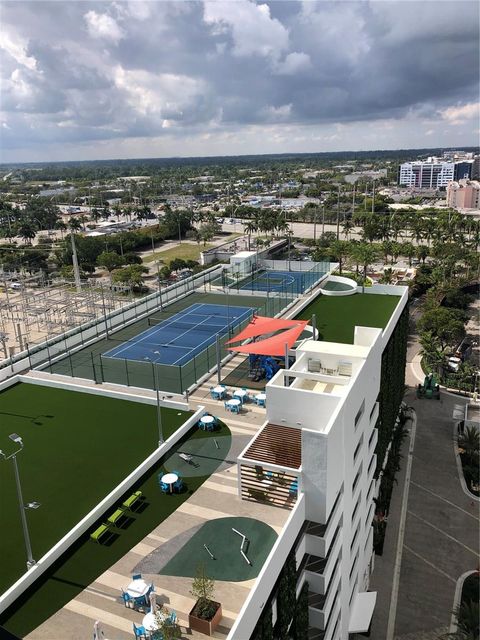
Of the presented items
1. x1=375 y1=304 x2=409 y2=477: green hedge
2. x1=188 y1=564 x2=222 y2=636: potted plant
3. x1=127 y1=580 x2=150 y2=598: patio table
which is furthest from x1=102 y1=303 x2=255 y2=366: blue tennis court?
x1=188 y1=564 x2=222 y2=636: potted plant

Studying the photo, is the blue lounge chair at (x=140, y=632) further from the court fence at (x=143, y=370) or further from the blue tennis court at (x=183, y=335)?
the blue tennis court at (x=183, y=335)

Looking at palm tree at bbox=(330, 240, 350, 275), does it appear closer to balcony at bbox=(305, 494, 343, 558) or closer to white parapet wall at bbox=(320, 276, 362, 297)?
white parapet wall at bbox=(320, 276, 362, 297)

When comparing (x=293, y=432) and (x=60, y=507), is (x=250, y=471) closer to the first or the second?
(x=293, y=432)

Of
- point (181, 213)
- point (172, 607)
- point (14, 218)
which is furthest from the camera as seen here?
point (14, 218)

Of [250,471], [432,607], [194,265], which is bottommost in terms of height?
[432,607]

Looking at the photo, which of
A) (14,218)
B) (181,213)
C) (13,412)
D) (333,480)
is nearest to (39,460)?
(13,412)

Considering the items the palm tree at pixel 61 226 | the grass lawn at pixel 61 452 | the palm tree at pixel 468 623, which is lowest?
the palm tree at pixel 468 623

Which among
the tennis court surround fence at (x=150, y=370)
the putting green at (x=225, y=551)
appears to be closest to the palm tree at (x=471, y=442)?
the tennis court surround fence at (x=150, y=370)
